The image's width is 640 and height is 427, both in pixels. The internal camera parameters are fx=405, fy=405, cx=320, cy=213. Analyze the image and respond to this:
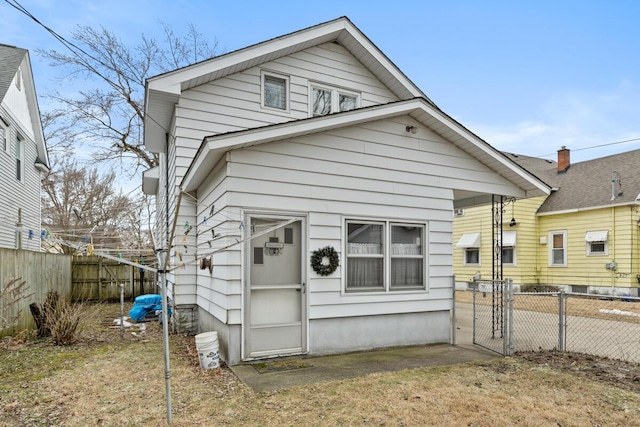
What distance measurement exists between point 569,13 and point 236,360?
41.2 ft

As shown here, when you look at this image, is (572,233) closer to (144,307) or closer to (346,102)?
(346,102)

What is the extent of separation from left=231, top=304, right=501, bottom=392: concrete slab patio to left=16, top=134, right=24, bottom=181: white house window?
1273 centimetres

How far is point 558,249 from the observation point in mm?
16266

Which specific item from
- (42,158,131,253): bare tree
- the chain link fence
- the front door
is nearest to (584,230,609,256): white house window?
the chain link fence

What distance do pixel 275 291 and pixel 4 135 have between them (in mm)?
11491

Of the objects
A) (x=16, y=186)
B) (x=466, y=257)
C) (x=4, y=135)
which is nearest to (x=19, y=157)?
(x=16, y=186)

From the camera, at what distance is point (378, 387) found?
4516 mm

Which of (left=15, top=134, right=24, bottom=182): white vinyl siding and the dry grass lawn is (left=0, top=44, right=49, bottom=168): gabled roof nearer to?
(left=15, top=134, right=24, bottom=182): white vinyl siding

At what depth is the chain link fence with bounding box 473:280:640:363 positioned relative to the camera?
20.1ft

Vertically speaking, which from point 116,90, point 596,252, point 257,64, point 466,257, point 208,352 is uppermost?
point 116,90

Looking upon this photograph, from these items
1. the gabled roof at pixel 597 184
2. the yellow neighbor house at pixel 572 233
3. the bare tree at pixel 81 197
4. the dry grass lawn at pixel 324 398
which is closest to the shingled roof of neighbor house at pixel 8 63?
the dry grass lawn at pixel 324 398

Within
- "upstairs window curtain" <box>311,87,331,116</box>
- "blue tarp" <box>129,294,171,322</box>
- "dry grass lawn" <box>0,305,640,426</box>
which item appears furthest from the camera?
"blue tarp" <box>129,294,171,322</box>

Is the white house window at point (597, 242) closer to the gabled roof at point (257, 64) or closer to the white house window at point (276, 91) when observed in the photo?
the gabled roof at point (257, 64)

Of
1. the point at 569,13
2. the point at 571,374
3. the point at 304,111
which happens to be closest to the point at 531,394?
the point at 571,374
